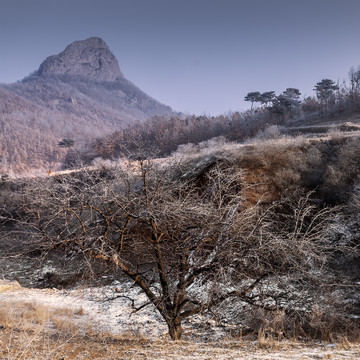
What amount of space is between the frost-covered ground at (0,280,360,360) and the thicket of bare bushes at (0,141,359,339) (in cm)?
59

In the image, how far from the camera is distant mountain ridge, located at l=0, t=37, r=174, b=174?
76750 mm

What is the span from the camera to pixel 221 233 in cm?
482

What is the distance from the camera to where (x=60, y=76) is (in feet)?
526

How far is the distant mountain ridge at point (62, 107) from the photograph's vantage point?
7675cm

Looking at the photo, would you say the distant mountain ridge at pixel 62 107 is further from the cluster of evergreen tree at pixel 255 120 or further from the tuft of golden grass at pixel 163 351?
the tuft of golden grass at pixel 163 351

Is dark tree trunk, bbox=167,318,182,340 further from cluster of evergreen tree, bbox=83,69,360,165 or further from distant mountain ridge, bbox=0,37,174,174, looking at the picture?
distant mountain ridge, bbox=0,37,174,174

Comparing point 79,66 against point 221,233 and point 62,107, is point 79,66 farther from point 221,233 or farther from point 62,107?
point 221,233

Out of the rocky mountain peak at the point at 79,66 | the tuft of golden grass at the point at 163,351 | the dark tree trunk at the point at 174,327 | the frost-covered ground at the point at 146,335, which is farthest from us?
the rocky mountain peak at the point at 79,66

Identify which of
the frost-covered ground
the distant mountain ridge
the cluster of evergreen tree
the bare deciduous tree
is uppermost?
the distant mountain ridge

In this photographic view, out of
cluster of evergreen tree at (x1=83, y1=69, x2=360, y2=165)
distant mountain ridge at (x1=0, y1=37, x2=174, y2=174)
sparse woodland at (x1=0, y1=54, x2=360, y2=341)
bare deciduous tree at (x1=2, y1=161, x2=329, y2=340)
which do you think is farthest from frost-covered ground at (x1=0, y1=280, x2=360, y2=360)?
distant mountain ridge at (x1=0, y1=37, x2=174, y2=174)

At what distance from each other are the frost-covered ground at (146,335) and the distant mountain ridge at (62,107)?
2408 inches

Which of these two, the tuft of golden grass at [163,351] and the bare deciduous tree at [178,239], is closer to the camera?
the tuft of golden grass at [163,351]

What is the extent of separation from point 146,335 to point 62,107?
12722 cm

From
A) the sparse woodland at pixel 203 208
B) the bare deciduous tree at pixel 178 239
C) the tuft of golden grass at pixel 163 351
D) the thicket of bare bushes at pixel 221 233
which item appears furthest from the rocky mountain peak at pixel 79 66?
the tuft of golden grass at pixel 163 351
